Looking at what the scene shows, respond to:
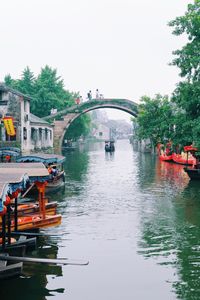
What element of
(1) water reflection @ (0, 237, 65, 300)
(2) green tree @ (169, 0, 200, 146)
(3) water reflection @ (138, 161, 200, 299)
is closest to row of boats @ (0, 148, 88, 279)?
(1) water reflection @ (0, 237, 65, 300)

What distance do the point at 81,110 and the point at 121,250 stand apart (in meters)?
47.5

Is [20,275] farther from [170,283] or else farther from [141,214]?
[141,214]

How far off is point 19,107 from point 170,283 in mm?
33125

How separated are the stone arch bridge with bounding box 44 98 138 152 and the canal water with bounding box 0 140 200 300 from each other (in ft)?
115

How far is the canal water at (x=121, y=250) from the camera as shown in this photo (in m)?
10.5

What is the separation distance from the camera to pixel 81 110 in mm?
60219

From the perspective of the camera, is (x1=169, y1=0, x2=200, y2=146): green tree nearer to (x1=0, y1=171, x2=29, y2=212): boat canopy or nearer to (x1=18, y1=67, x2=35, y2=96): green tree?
(x1=0, y1=171, x2=29, y2=212): boat canopy

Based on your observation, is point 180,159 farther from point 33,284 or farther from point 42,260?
point 33,284

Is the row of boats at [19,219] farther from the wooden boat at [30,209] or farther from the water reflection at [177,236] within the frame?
the water reflection at [177,236]

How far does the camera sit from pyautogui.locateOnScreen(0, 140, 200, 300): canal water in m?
10.5

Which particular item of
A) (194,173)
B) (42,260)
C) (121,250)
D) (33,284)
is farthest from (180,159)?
(33,284)

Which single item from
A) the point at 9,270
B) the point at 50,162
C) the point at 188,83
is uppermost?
the point at 188,83

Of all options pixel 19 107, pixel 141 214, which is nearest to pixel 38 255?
pixel 141 214

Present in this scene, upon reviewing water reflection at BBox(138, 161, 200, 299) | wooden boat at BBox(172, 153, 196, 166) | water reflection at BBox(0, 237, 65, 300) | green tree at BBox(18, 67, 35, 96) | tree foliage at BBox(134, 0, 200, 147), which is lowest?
water reflection at BBox(0, 237, 65, 300)
